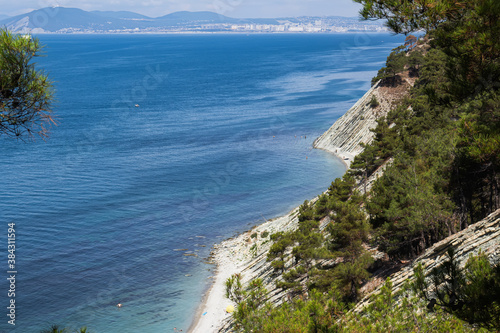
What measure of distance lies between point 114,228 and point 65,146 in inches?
1542

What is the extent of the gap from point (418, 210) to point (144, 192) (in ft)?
146

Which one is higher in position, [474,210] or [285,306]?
[285,306]

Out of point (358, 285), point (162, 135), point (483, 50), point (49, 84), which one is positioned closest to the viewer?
point (49, 84)

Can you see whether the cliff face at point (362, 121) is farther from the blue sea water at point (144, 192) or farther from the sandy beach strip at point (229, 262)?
the sandy beach strip at point (229, 262)

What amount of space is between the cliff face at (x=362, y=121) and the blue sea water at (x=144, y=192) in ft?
10.6

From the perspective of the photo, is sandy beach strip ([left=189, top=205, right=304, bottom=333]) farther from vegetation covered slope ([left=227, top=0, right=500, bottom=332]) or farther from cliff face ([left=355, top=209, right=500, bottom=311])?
cliff face ([left=355, top=209, right=500, bottom=311])

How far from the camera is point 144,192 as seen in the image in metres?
60.2

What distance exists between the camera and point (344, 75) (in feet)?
541

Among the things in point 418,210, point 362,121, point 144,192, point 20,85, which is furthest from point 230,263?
point 362,121

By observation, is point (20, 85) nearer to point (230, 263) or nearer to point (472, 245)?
point (472, 245)

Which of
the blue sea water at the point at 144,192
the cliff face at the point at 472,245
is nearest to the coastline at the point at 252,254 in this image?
the blue sea water at the point at 144,192

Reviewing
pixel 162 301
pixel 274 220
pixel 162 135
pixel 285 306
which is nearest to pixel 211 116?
pixel 162 135

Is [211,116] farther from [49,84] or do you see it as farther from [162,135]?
[49,84]

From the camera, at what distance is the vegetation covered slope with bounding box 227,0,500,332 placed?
11.2 metres
